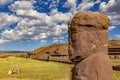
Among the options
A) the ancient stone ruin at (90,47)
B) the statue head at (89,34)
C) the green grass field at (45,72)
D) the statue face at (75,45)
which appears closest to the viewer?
the ancient stone ruin at (90,47)

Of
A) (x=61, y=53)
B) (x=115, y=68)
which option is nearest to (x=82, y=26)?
(x=115, y=68)

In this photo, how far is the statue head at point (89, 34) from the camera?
7391 millimetres

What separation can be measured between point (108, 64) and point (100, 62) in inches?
9.6

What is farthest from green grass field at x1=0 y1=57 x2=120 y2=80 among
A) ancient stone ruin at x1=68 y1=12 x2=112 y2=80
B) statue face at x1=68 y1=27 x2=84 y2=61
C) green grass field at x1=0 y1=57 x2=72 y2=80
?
ancient stone ruin at x1=68 y1=12 x2=112 y2=80

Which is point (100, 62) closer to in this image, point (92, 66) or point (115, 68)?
point (92, 66)

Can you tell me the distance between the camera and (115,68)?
79.7 ft

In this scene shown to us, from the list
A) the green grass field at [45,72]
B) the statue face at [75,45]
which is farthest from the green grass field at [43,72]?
the statue face at [75,45]

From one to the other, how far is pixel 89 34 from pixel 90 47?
1.16ft

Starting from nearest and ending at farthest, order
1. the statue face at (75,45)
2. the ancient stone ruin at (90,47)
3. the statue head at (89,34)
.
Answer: the ancient stone ruin at (90,47) → the statue head at (89,34) → the statue face at (75,45)

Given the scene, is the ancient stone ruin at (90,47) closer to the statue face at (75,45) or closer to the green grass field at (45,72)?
the statue face at (75,45)

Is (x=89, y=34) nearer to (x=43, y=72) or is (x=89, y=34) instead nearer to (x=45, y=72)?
(x=45, y=72)

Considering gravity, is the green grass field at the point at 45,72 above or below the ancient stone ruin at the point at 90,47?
below

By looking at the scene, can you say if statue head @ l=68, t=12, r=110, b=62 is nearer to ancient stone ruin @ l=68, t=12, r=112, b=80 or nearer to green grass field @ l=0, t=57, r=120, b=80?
ancient stone ruin @ l=68, t=12, r=112, b=80

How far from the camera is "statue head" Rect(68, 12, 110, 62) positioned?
7.39 metres
